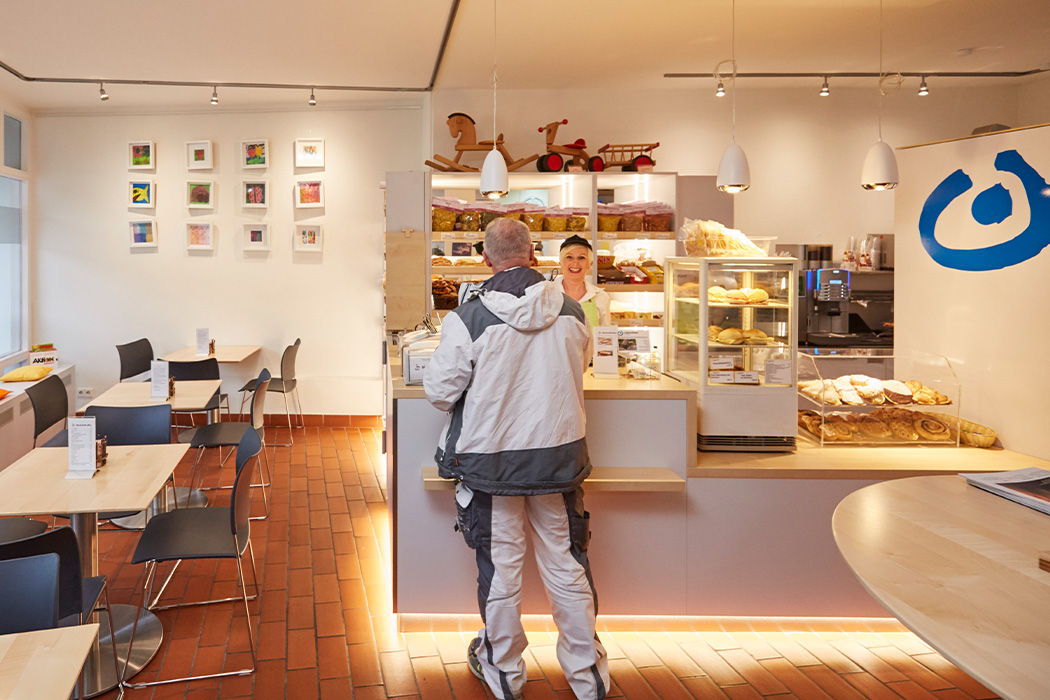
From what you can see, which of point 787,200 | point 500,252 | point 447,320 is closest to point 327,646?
point 447,320

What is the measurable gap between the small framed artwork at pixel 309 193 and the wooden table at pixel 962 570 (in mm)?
6798

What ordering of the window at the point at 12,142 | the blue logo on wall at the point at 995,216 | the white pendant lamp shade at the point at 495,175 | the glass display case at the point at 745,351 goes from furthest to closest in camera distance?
the window at the point at 12,142 → the white pendant lamp shade at the point at 495,175 → the blue logo on wall at the point at 995,216 → the glass display case at the point at 745,351

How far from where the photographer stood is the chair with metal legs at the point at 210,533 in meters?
3.30

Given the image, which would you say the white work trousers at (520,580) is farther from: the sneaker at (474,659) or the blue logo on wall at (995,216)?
the blue logo on wall at (995,216)

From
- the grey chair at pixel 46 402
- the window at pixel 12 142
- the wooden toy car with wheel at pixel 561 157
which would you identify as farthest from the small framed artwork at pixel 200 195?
the wooden toy car with wheel at pixel 561 157

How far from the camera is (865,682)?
3275 mm

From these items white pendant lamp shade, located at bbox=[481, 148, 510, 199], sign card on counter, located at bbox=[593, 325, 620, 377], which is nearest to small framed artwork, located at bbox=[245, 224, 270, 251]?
white pendant lamp shade, located at bbox=[481, 148, 510, 199]

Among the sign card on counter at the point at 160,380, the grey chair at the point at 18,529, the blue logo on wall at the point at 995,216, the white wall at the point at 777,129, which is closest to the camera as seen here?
the grey chair at the point at 18,529

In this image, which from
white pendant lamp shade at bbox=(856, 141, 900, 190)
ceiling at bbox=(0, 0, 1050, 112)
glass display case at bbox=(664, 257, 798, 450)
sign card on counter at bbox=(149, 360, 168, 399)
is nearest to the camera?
glass display case at bbox=(664, 257, 798, 450)

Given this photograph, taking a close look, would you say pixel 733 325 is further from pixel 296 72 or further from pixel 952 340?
pixel 296 72

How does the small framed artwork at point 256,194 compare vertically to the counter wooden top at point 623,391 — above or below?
above

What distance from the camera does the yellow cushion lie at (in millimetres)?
6758

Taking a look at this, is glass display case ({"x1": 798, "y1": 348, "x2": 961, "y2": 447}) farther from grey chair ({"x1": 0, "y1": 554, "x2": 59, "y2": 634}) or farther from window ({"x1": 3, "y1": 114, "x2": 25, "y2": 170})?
window ({"x1": 3, "y1": 114, "x2": 25, "y2": 170})

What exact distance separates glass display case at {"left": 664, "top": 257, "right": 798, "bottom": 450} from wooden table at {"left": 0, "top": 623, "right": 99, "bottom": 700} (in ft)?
8.78
